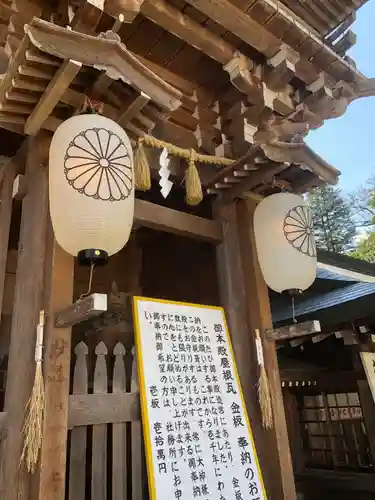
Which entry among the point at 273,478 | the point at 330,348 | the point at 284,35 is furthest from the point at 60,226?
the point at 330,348

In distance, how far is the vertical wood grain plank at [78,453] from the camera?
2.45 m

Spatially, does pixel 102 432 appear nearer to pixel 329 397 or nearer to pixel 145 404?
pixel 145 404

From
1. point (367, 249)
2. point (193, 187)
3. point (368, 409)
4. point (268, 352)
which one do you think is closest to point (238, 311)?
point (268, 352)

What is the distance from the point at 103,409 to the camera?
2.46m

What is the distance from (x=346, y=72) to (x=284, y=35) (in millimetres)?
814

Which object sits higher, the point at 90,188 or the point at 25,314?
the point at 90,188

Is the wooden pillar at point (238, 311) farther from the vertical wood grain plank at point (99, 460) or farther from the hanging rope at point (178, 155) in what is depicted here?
the vertical wood grain plank at point (99, 460)

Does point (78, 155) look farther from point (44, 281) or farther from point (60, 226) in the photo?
point (44, 281)

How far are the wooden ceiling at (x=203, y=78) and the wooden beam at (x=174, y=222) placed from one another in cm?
36

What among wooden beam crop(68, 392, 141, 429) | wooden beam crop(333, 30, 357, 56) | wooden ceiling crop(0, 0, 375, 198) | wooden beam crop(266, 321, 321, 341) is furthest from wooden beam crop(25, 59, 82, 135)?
wooden beam crop(333, 30, 357, 56)

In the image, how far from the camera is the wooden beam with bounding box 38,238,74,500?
2074 mm

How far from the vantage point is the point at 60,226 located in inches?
86.1

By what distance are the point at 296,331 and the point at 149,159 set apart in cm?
177

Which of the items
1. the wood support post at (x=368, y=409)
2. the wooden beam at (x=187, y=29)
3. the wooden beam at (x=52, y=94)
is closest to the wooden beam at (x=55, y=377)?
the wooden beam at (x=52, y=94)
